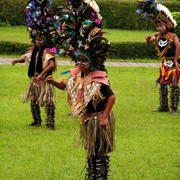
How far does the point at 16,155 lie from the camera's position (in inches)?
380

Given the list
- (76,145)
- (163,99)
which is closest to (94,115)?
(76,145)

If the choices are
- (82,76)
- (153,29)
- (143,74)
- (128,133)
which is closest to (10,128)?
(128,133)

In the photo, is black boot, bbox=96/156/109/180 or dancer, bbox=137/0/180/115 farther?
dancer, bbox=137/0/180/115

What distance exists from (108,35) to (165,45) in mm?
13875

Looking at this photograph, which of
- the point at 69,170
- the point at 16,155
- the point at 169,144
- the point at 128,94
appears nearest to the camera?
the point at 69,170

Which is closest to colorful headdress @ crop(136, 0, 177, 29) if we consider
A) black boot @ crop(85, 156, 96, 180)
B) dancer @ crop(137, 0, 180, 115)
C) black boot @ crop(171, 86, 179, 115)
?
dancer @ crop(137, 0, 180, 115)

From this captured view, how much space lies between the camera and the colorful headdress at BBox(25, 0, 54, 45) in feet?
36.2

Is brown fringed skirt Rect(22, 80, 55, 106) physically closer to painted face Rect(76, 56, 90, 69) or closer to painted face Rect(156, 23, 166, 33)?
painted face Rect(156, 23, 166, 33)

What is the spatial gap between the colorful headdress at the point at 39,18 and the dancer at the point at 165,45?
2278 mm

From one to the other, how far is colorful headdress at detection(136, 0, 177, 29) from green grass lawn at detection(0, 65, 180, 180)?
173 centimetres

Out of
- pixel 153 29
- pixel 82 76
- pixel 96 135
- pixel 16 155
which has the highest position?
pixel 82 76

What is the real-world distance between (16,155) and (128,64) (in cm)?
1210

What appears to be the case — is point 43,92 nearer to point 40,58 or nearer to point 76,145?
point 40,58

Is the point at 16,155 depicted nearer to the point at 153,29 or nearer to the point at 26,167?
the point at 26,167
